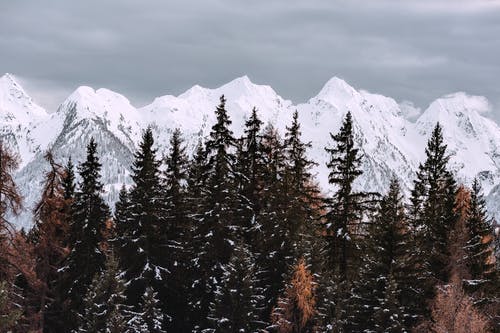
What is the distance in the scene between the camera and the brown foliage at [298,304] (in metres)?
41.8

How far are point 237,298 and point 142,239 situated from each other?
829 cm

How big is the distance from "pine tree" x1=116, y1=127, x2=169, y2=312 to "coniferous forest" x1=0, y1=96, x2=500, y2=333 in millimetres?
86

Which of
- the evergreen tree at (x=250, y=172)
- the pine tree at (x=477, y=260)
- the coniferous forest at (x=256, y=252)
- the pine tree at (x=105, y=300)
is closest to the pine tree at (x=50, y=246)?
the coniferous forest at (x=256, y=252)

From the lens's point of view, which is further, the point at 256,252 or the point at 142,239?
the point at 256,252

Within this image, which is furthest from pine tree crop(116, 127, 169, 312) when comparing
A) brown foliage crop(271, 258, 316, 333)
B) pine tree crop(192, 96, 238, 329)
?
brown foliage crop(271, 258, 316, 333)

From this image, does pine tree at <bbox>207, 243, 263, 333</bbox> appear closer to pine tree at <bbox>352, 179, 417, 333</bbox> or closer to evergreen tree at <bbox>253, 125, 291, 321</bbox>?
evergreen tree at <bbox>253, 125, 291, 321</bbox>

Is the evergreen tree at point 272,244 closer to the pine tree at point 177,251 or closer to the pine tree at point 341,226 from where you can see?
the pine tree at point 341,226

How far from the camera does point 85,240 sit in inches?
1825

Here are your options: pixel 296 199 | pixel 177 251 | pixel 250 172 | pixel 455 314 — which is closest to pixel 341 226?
pixel 296 199

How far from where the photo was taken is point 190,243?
155 ft

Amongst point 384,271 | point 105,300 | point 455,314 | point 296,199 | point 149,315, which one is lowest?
point 149,315

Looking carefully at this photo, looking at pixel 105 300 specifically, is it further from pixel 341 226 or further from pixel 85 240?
pixel 341 226

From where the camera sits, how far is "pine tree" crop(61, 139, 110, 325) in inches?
1793

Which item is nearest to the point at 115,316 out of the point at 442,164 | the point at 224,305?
the point at 224,305
